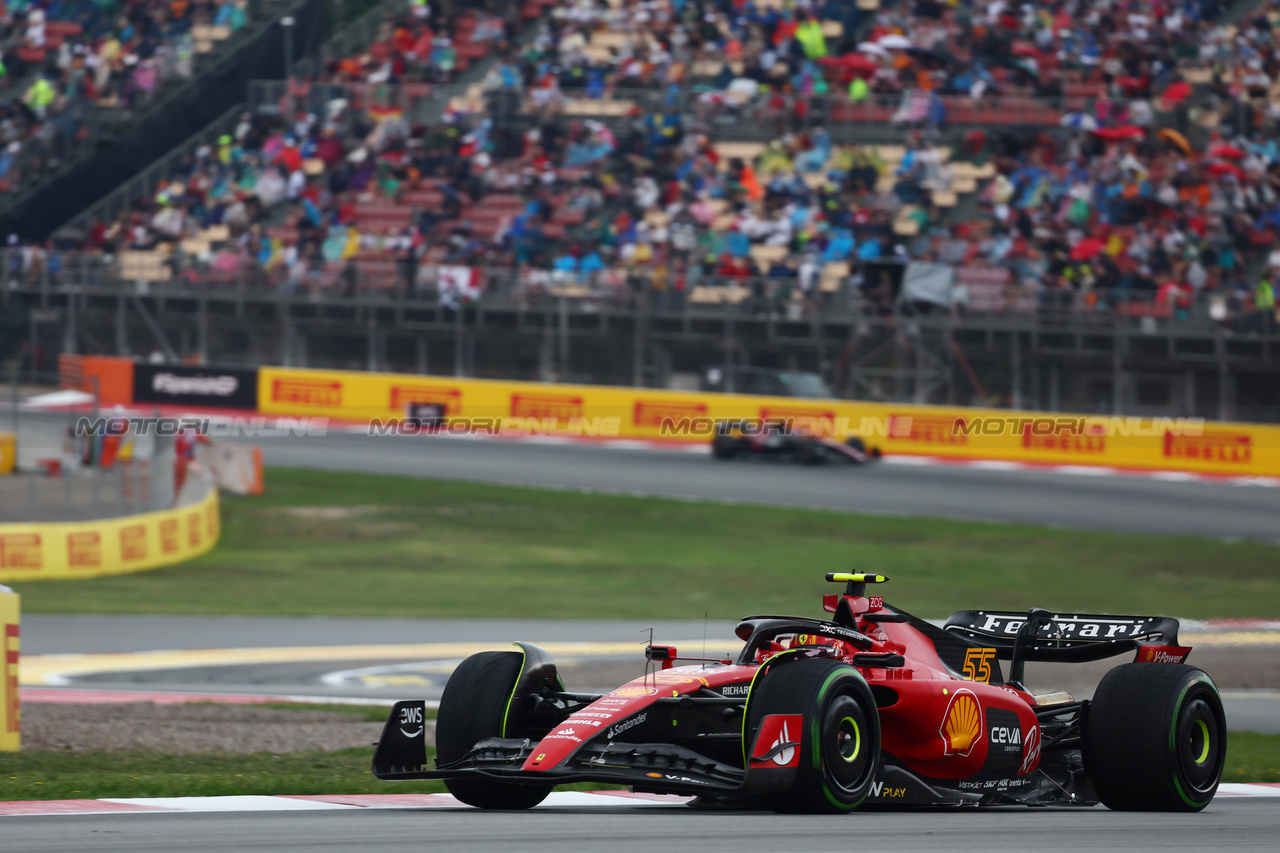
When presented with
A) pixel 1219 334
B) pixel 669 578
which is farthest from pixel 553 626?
pixel 1219 334

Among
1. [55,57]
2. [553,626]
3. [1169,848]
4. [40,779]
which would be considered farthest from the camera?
[55,57]

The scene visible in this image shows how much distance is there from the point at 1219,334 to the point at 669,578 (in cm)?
995

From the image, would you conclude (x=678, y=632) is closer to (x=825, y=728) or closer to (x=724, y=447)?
(x=825, y=728)

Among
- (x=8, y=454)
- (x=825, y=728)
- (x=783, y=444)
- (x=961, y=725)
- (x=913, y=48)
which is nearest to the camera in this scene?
(x=825, y=728)

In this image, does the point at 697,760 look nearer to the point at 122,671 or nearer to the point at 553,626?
the point at 122,671

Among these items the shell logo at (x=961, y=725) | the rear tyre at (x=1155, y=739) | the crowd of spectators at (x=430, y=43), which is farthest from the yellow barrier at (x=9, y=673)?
the crowd of spectators at (x=430, y=43)

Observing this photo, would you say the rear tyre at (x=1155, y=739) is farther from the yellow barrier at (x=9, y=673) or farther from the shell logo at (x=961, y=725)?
the yellow barrier at (x=9, y=673)

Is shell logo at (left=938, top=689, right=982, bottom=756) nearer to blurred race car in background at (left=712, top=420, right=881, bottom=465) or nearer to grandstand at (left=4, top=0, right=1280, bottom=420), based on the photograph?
grandstand at (left=4, top=0, right=1280, bottom=420)

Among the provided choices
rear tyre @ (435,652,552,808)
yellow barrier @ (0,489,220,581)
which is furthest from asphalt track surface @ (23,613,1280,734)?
rear tyre @ (435,652,552,808)

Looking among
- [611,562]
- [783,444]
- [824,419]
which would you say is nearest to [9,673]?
[611,562]

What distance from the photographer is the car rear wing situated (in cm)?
790

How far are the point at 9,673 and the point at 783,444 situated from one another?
2085 centimetres

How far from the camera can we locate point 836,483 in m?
27.6

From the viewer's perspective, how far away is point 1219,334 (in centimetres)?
2580
